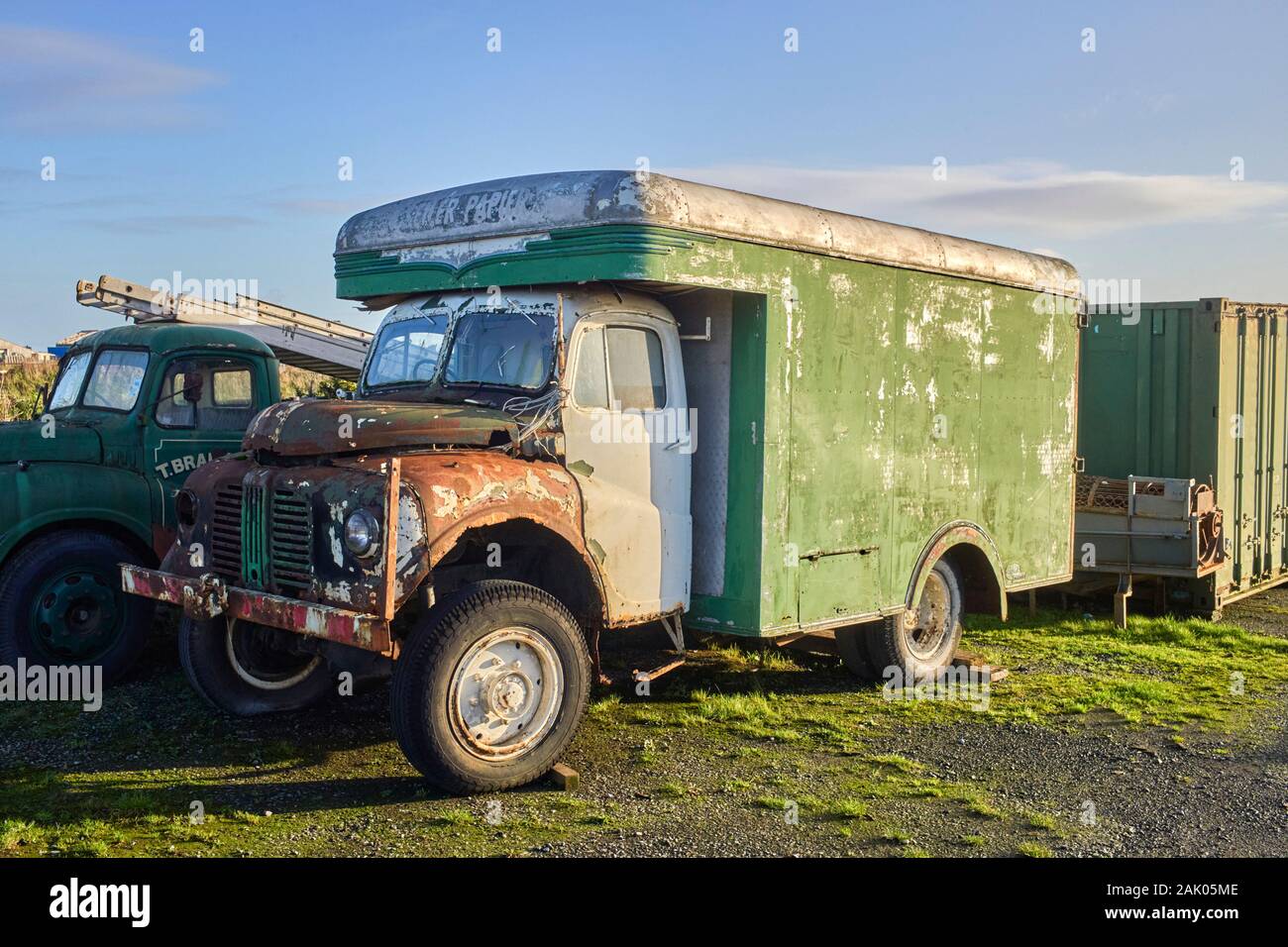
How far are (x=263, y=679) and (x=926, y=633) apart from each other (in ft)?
14.5

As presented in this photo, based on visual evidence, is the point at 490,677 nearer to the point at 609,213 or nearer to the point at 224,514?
the point at 224,514

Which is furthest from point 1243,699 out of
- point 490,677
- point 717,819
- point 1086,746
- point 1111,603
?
point 490,677

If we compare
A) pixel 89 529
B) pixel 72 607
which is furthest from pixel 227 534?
pixel 89 529

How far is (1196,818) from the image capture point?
585 cm

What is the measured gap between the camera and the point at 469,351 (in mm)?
6852

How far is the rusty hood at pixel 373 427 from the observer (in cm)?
600

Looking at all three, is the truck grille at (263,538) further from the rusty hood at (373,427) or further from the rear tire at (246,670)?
the rear tire at (246,670)

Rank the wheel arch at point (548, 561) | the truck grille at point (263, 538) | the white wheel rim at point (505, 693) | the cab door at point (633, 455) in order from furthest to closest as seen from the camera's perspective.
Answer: the cab door at point (633, 455) < the wheel arch at point (548, 561) < the truck grille at point (263, 538) < the white wheel rim at point (505, 693)

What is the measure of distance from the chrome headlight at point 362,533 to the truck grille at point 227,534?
0.93 meters

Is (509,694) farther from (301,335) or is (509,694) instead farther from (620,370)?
(301,335)

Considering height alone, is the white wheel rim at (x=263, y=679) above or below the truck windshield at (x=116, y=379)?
below

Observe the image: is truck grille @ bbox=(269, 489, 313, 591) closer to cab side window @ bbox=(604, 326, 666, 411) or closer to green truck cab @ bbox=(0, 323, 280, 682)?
cab side window @ bbox=(604, 326, 666, 411)

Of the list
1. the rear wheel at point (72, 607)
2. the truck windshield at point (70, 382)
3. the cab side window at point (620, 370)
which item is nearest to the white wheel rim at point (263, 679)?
the rear wheel at point (72, 607)
